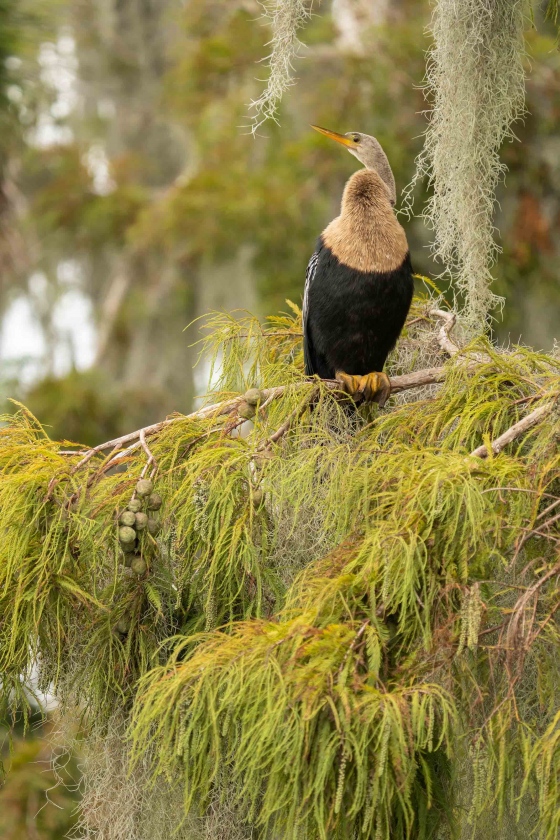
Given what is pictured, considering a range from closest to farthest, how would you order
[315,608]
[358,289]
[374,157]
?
1. [315,608]
2. [358,289]
3. [374,157]

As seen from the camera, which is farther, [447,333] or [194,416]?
[447,333]

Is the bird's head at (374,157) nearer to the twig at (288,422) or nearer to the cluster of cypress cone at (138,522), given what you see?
the twig at (288,422)

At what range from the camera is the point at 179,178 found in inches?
332

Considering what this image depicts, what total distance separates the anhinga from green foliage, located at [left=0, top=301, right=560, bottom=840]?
539 millimetres

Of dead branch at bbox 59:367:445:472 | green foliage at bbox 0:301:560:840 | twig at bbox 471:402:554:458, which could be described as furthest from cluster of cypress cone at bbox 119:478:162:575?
twig at bbox 471:402:554:458

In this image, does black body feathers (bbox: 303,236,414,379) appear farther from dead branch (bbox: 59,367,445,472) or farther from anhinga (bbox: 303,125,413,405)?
dead branch (bbox: 59,367,445,472)

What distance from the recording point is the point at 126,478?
1.97 m

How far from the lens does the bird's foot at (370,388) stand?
258 centimetres

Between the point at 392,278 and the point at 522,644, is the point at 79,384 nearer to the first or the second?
the point at 392,278

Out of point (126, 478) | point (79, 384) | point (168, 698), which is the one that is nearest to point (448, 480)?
point (168, 698)

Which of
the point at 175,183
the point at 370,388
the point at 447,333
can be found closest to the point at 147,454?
the point at 370,388

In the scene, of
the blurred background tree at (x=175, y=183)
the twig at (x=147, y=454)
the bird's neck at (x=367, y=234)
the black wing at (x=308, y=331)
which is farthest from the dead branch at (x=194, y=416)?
the blurred background tree at (x=175, y=183)

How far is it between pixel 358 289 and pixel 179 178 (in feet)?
19.3

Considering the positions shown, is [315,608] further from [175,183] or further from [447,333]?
[175,183]
